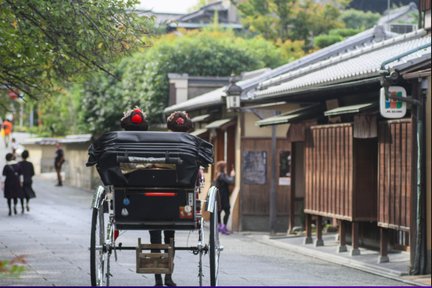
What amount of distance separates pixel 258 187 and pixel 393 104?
1015 centimetres

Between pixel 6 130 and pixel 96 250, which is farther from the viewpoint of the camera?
pixel 6 130

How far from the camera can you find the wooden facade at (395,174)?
16000mm

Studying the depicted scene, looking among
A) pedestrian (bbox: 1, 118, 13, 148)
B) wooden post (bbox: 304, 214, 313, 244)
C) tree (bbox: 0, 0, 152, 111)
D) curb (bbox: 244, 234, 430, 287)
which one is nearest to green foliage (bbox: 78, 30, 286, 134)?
pedestrian (bbox: 1, 118, 13, 148)

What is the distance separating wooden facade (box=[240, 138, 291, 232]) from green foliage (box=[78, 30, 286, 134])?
13262mm

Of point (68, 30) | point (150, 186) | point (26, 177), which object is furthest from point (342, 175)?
point (26, 177)

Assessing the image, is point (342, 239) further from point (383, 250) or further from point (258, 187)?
point (258, 187)

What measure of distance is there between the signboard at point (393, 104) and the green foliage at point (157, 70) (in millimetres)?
→ 23040

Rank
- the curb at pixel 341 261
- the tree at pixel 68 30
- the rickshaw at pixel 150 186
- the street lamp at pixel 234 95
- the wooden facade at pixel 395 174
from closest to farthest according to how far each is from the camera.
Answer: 1. the rickshaw at pixel 150 186
2. the tree at pixel 68 30
3. the curb at pixel 341 261
4. the wooden facade at pixel 395 174
5. the street lamp at pixel 234 95

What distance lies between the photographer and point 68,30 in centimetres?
1208

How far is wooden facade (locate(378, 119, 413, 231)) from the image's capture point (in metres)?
16.0

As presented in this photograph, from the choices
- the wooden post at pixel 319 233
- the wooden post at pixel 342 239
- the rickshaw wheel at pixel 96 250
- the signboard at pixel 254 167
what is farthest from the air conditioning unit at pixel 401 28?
the rickshaw wheel at pixel 96 250

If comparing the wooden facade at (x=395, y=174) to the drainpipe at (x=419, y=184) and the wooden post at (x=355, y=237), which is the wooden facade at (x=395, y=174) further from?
the wooden post at (x=355, y=237)

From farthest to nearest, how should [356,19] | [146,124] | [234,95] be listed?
[356,19]
[234,95]
[146,124]

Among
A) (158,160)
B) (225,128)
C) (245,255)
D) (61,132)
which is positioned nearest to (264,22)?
(61,132)
